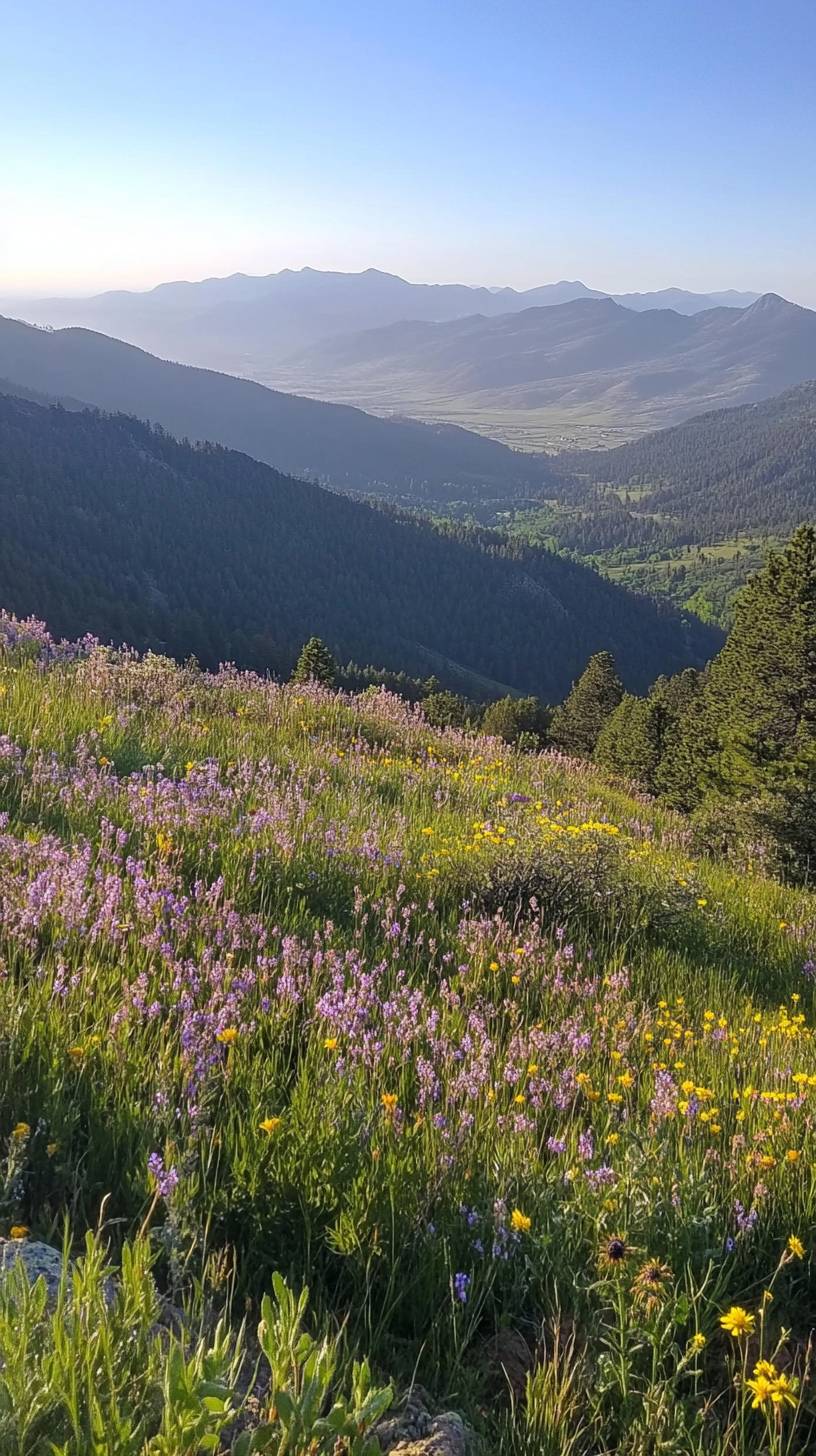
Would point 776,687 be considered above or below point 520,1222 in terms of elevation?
above

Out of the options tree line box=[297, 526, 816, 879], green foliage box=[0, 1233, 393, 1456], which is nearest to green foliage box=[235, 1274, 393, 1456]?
green foliage box=[0, 1233, 393, 1456]

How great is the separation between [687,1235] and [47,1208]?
64.5 inches

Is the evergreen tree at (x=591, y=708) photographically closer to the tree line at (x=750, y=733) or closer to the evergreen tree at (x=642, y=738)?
the tree line at (x=750, y=733)

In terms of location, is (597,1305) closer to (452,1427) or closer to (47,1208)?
(452,1427)

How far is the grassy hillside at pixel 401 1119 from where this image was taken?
189 cm

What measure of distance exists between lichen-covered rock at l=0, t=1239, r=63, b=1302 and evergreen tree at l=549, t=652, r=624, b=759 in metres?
77.5

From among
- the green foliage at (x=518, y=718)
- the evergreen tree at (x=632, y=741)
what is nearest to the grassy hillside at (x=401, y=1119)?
the evergreen tree at (x=632, y=741)

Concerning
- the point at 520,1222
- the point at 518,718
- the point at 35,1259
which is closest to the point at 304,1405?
the point at 35,1259

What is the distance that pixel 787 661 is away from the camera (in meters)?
30.1

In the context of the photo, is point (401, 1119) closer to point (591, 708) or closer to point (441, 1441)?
point (441, 1441)

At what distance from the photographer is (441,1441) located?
167 cm

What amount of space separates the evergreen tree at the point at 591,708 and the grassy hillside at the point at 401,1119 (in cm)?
7460

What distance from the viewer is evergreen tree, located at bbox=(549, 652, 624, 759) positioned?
79.4m

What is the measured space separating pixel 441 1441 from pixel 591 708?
265ft
